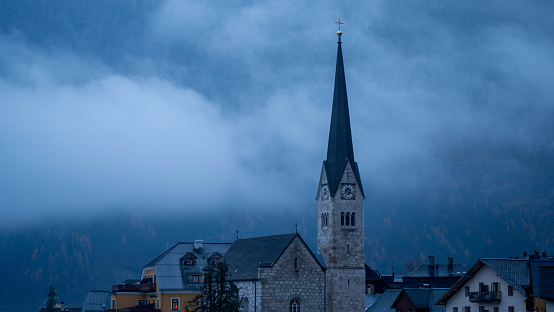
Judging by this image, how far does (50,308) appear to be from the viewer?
114 meters

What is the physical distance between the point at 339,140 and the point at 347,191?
692 cm

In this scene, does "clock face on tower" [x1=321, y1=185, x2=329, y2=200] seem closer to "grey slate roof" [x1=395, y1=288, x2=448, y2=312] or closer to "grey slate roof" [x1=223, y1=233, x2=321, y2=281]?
"grey slate roof" [x1=223, y1=233, x2=321, y2=281]

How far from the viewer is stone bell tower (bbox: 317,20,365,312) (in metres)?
93.9

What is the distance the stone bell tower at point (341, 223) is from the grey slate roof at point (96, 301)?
39.0 metres

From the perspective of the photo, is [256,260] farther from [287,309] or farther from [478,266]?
[478,266]

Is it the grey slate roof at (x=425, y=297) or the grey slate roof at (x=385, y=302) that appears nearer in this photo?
the grey slate roof at (x=425, y=297)

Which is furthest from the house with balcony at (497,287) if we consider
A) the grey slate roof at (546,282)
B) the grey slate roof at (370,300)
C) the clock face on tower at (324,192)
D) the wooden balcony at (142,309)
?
the wooden balcony at (142,309)

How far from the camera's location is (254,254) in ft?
327

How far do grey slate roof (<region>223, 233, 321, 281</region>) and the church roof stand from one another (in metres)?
9.35

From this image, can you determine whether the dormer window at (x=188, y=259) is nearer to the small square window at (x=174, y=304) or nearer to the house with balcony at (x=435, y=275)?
the small square window at (x=174, y=304)

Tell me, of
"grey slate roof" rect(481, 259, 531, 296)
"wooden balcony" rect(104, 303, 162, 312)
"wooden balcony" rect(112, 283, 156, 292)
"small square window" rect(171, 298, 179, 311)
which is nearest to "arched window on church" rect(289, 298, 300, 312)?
"small square window" rect(171, 298, 179, 311)

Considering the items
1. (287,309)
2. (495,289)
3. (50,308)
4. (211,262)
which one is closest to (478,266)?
(495,289)

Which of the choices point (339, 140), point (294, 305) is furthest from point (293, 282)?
point (339, 140)

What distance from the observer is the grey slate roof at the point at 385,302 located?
364ft
